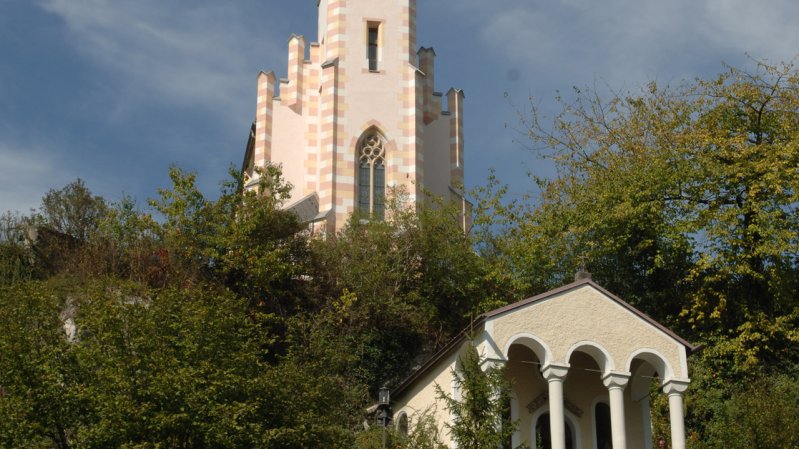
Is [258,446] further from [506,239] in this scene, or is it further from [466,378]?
[506,239]

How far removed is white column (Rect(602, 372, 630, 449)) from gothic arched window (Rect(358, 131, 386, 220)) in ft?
56.8

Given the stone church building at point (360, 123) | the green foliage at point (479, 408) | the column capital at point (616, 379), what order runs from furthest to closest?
the stone church building at point (360, 123) < the column capital at point (616, 379) < the green foliage at point (479, 408)

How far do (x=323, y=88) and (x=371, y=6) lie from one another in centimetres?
398

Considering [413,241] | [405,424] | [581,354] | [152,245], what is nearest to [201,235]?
[152,245]

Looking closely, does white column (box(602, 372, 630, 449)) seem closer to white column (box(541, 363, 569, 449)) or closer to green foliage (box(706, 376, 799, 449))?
white column (box(541, 363, 569, 449))

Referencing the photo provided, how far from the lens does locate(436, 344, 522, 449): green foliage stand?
80.4ft

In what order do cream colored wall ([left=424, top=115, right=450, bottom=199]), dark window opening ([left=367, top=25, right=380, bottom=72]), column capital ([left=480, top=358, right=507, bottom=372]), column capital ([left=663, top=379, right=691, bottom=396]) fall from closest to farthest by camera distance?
column capital ([left=480, top=358, right=507, bottom=372]) < column capital ([left=663, top=379, right=691, bottom=396]) < dark window opening ([left=367, top=25, right=380, bottom=72]) < cream colored wall ([left=424, top=115, right=450, bottom=199])

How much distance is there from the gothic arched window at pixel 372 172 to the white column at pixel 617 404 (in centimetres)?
1732

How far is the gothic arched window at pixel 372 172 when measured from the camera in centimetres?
4338

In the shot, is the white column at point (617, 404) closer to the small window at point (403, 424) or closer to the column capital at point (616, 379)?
the column capital at point (616, 379)

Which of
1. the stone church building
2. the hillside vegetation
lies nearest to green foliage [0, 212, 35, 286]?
the hillside vegetation

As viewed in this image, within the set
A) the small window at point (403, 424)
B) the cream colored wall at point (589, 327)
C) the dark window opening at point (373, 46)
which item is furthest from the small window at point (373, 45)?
the cream colored wall at point (589, 327)

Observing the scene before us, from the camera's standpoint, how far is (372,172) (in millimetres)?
43844

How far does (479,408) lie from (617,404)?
3.79 m
